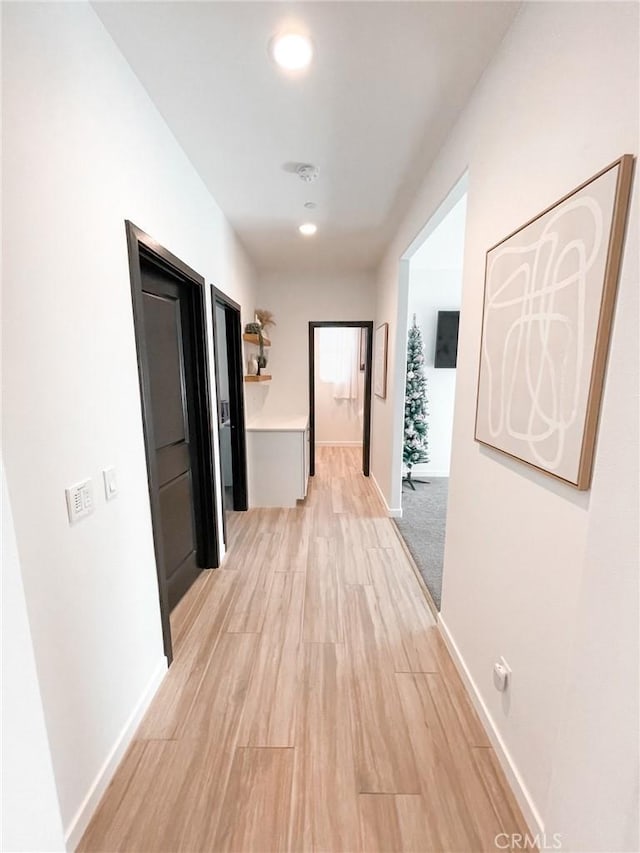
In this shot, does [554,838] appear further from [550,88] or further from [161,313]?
[161,313]

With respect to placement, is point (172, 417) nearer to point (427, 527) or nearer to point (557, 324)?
point (557, 324)

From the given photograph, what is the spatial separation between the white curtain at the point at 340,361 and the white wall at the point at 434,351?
229 centimetres

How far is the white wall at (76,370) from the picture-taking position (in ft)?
3.00

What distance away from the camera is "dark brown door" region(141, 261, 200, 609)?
1.89 meters

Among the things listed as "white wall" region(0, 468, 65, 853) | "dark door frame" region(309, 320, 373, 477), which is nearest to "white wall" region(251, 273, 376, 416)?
"dark door frame" region(309, 320, 373, 477)

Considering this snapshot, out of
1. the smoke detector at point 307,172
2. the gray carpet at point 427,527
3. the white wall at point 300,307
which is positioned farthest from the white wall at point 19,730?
the white wall at point 300,307

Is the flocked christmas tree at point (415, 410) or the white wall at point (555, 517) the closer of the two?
the white wall at point (555, 517)

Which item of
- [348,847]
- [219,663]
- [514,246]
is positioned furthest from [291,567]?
[514,246]

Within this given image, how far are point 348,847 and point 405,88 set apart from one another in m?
2.86

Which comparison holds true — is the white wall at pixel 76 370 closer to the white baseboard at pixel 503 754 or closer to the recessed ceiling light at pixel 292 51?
the recessed ceiling light at pixel 292 51

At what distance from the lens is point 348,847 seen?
1.06m

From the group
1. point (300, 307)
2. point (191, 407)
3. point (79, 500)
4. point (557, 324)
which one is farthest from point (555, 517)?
point (300, 307)

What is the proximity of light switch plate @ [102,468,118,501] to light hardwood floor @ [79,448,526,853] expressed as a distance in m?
1.02

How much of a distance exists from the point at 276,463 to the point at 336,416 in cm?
335
